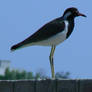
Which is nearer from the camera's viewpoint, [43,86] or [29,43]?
[43,86]

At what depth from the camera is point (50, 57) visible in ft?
38.5

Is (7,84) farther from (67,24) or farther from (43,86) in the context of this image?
(67,24)

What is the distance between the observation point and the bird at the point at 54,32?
1167 centimetres

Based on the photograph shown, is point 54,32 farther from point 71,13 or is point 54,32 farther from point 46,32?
point 71,13

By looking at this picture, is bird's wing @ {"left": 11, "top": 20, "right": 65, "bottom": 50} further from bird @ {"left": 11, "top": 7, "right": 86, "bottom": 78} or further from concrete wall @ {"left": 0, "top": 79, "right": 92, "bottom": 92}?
concrete wall @ {"left": 0, "top": 79, "right": 92, "bottom": 92}

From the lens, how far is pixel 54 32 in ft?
39.9

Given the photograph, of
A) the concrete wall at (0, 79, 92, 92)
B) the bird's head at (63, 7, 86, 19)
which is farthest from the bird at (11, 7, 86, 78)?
the concrete wall at (0, 79, 92, 92)

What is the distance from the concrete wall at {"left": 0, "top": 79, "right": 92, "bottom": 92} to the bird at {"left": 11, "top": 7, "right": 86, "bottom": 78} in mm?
2900

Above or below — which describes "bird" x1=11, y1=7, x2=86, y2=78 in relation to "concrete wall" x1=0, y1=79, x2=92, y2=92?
above

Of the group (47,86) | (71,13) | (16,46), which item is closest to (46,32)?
(71,13)

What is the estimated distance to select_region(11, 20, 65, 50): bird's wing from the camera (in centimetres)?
1169

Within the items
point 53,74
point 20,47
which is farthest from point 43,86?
point 20,47

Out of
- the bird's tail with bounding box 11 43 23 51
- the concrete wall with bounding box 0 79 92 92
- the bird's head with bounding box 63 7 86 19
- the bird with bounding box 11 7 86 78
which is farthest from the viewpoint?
the bird's head with bounding box 63 7 86 19

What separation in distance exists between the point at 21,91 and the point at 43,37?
3447 millimetres
